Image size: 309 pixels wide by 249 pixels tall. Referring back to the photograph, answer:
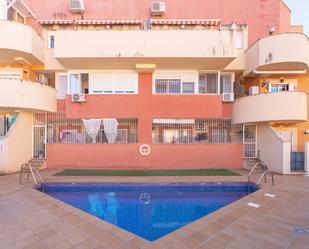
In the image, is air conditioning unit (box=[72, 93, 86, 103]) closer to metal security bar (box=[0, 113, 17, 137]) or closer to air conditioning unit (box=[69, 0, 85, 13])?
metal security bar (box=[0, 113, 17, 137])

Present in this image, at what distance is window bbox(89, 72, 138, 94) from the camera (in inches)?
491

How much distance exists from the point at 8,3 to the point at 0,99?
6661mm

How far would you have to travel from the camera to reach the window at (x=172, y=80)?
1266 centimetres

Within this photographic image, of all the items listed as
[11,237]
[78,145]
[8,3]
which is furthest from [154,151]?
[8,3]

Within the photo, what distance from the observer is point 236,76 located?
13.7m

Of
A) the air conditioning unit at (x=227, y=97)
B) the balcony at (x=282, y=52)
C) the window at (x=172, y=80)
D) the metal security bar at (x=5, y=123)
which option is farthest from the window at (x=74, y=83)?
the balcony at (x=282, y=52)

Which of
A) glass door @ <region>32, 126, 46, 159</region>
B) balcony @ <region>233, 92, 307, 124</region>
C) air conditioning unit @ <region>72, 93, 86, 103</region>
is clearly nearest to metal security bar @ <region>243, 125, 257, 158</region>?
balcony @ <region>233, 92, 307, 124</region>

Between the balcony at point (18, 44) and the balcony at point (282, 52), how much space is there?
13551 millimetres

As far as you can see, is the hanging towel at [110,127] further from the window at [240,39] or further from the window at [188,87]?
the window at [240,39]

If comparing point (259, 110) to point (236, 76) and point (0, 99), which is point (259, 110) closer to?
point (236, 76)

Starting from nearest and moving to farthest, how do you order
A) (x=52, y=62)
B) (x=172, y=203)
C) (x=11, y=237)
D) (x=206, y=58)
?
(x=11, y=237) → (x=172, y=203) → (x=206, y=58) → (x=52, y=62)

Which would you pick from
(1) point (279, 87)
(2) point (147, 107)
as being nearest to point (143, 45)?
(2) point (147, 107)

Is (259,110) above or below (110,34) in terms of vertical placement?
below

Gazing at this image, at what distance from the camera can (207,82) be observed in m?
13.2
